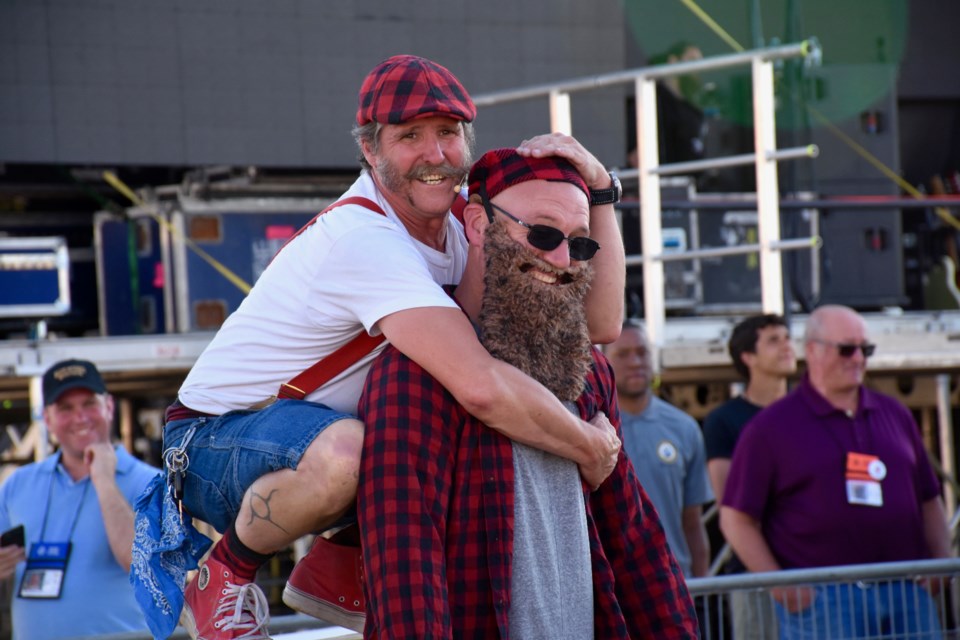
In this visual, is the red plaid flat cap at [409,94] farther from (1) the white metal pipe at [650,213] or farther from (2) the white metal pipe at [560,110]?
(2) the white metal pipe at [560,110]

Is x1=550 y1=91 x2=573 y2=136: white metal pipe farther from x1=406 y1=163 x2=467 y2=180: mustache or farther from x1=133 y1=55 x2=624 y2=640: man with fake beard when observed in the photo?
x1=406 y1=163 x2=467 y2=180: mustache

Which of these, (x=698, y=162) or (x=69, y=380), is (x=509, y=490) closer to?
(x=69, y=380)

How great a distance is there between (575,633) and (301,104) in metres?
6.43

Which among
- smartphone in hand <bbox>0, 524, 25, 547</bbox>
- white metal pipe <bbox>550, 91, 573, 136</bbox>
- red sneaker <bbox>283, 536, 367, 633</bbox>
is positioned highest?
white metal pipe <bbox>550, 91, 573, 136</bbox>

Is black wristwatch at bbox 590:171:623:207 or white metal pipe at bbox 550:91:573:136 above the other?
white metal pipe at bbox 550:91:573:136

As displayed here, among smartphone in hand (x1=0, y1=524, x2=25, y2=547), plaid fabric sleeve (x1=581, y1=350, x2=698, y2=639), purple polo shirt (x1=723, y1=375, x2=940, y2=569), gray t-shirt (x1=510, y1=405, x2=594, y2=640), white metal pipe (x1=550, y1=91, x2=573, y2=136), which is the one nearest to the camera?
gray t-shirt (x1=510, y1=405, x2=594, y2=640)

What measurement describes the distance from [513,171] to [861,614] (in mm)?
2435

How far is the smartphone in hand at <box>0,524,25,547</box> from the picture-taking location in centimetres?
485

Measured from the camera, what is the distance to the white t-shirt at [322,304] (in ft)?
8.71

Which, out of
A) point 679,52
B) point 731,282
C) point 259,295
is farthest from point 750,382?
point 679,52

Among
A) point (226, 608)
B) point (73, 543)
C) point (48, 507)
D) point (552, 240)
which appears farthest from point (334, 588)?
point (48, 507)

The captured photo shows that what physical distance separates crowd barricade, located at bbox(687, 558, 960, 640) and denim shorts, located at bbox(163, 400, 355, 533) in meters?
1.91

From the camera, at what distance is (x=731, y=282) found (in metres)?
9.23

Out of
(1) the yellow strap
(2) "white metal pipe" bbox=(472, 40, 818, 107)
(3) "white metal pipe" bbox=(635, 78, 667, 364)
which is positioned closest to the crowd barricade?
(3) "white metal pipe" bbox=(635, 78, 667, 364)
